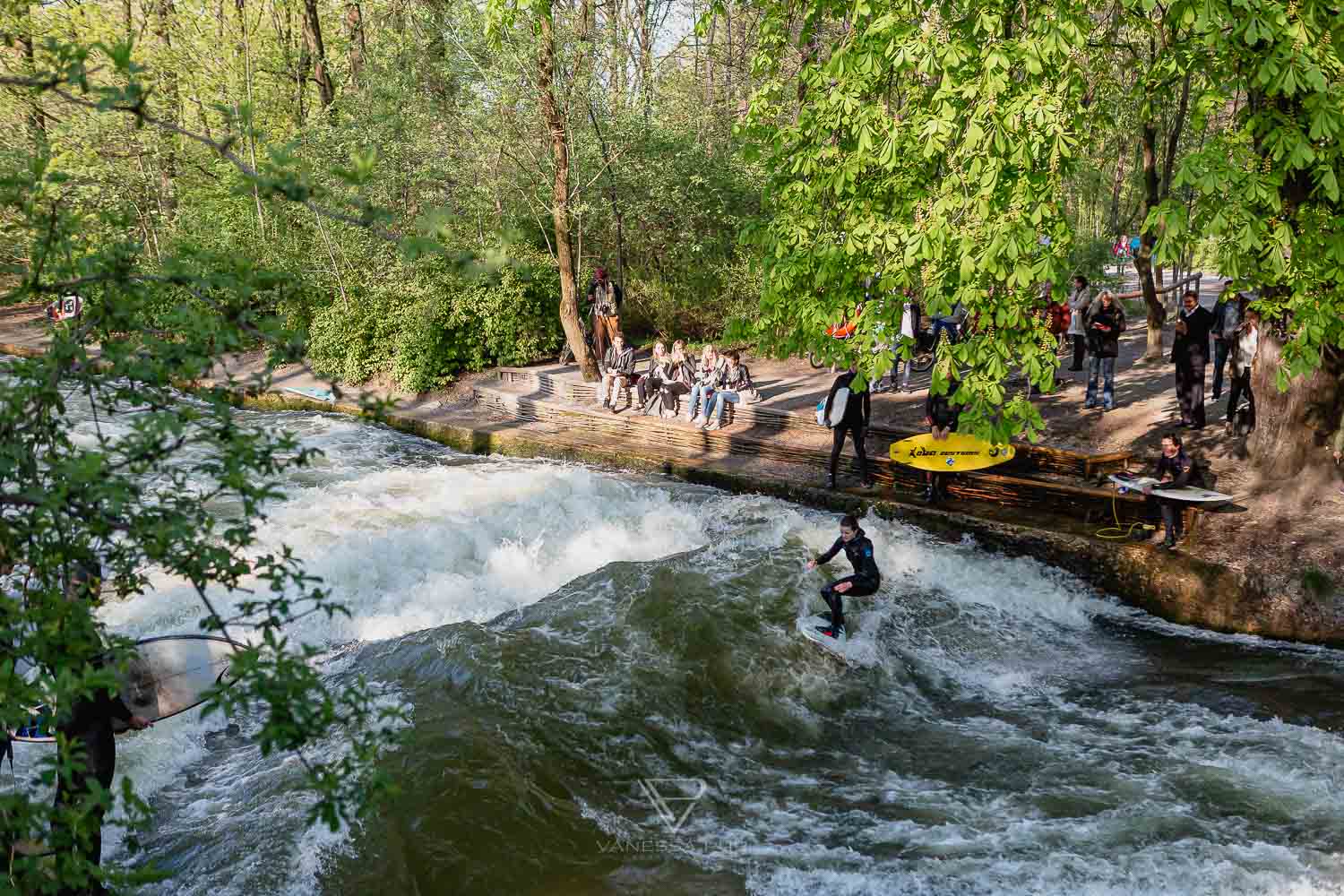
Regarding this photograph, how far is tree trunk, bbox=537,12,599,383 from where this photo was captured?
15.6 m

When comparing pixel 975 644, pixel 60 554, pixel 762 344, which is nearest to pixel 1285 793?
pixel 975 644

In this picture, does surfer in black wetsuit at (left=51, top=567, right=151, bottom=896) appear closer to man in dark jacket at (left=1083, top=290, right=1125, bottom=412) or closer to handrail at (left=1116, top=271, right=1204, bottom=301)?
handrail at (left=1116, top=271, right=1204, bottom=301)

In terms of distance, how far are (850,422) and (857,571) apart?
3.42 m

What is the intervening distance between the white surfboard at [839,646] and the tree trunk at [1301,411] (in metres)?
4.96

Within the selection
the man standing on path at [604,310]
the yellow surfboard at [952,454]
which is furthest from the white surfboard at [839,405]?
the man standing on path at [604,310]

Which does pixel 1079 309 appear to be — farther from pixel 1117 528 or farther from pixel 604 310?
pixel 604 310

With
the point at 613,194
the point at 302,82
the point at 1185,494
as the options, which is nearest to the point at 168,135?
the point at 302,82

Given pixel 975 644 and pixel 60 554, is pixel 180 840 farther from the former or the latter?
pixel 975 644

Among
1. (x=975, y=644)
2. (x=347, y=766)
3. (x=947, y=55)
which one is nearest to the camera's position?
(x=347, y=766)

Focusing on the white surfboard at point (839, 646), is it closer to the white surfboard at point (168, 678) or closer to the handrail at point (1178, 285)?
the handrail at point (1178, 285)

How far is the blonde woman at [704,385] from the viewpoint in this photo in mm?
15227

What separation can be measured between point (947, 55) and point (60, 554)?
746cm

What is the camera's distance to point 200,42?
2556 centimetres

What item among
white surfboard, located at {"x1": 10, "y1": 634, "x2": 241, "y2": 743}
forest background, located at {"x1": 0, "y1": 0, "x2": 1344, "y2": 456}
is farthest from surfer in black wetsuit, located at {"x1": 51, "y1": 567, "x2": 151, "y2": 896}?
white surfboard, located at {"x1": 10, "y1": 634, "x2": 241, "y2": 743}
